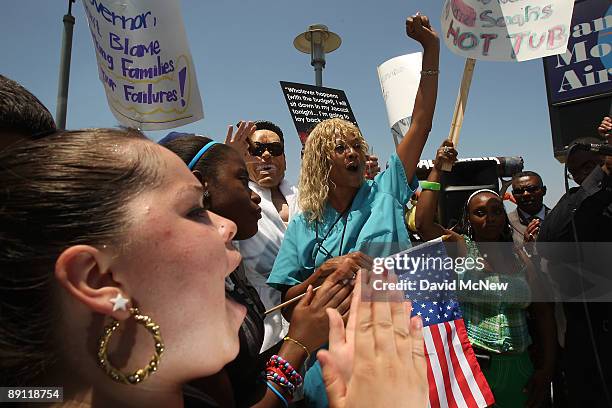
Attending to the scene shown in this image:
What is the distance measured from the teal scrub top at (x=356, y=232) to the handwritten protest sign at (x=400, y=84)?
2.83 meters

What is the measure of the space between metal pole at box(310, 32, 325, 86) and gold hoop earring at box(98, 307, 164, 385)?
8.38 m

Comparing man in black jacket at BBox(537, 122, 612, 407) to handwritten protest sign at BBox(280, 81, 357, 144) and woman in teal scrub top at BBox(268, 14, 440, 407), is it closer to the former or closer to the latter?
woman in teal scrub top at BBox(268, 14, 440, 407)

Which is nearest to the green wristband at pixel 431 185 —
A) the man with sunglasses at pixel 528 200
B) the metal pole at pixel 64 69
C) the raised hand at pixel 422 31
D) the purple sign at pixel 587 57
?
the raised hand at pixel 422 31

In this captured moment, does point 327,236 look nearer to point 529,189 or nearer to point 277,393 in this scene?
point 277,393

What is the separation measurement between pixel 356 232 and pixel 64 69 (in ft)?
16.4

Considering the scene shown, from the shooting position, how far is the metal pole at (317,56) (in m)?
8.59

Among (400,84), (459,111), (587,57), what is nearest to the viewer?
(459,111)

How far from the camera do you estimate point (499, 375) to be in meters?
2.86

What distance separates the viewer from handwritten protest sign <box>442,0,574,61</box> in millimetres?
2938

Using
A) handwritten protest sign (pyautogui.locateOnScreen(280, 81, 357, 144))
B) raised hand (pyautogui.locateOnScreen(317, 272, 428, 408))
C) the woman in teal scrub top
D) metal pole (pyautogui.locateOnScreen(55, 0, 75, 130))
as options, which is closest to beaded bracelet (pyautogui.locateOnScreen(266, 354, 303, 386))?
raised hand (pyautogui.locateOnScreen(317, 272, 428, 408))

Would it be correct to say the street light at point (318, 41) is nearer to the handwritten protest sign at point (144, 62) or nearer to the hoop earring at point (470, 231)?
the handwritten protest sign at point (144, 62)

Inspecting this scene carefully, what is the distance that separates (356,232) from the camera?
1966mm

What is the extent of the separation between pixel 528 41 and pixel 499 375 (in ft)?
7.95

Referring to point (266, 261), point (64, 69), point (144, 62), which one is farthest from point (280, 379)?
point (64, 69)
